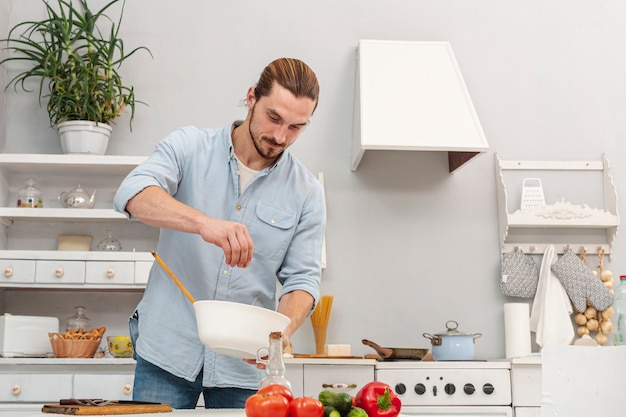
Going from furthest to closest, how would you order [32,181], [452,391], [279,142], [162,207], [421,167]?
1. [421,167]
2. [32,181]
3. [452,391]
4. [279,142]
5. [162,207]

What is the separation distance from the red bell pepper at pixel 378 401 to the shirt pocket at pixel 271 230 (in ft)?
2.33

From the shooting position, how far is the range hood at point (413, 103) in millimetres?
3648

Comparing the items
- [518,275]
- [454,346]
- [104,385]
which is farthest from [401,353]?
[104,385]

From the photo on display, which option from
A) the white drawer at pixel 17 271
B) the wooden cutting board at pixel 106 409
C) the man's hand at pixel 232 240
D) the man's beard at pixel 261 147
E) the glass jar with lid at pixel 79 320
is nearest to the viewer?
the wooden cutting board at pixel 106 409

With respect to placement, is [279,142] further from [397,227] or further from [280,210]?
[397,227]

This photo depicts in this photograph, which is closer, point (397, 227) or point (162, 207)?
point (162, 207)

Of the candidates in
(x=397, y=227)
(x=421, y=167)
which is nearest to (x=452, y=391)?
A: (x=397, y=227)

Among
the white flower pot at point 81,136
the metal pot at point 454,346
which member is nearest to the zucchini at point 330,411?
the metal pot at point 454,346

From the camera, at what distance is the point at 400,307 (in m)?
3.99

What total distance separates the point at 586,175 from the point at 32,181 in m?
2.66

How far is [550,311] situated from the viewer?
3893mm

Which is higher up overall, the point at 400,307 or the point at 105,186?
the point at 105,186

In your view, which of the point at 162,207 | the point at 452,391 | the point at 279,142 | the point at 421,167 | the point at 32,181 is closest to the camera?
the point at 162,207

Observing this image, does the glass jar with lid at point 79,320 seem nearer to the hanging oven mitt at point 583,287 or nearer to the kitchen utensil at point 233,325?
the kitchen utensil at point 233,325
